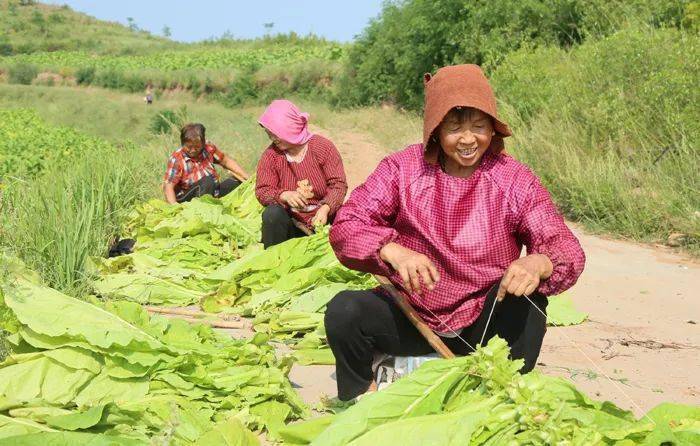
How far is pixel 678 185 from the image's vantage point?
798cm

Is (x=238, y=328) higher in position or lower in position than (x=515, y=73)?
lower

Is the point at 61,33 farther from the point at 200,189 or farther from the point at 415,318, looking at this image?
the point at 415,318

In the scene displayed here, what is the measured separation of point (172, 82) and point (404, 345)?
40454 mm

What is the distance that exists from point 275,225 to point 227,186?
2478mm

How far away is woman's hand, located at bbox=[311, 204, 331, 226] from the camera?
18.7 ft

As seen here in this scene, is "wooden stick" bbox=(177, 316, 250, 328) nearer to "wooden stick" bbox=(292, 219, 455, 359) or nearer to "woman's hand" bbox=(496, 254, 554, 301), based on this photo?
"wooden stick" bbox=(292, 219, 455, 359)

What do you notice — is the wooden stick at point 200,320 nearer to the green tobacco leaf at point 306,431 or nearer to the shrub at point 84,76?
the green tobacco leaf at point 306,431

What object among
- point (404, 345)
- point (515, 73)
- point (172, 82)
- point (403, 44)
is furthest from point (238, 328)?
point (172, 82)

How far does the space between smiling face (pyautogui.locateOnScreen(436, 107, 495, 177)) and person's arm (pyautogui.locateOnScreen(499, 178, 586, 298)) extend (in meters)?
0.25

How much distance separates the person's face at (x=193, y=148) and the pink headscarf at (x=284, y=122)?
5.96ft

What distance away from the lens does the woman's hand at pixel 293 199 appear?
579 cm

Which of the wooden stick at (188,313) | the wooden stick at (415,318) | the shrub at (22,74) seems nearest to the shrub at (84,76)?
the shrub at (22,74)

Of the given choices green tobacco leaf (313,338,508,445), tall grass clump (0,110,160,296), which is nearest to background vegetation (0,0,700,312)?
tall grass clump (0,110,160,296)

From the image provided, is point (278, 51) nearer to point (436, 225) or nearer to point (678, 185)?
point (678, 185)
